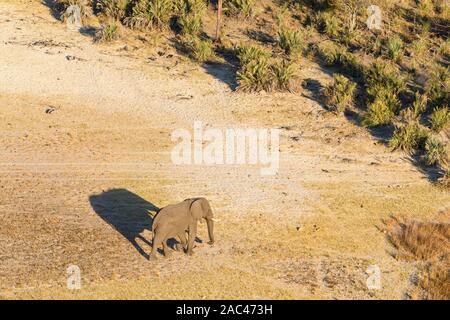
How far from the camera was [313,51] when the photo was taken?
27.0 meters

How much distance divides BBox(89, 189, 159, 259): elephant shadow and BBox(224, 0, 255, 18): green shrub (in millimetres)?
14178

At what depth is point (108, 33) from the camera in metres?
26.7

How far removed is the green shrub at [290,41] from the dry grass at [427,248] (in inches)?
465

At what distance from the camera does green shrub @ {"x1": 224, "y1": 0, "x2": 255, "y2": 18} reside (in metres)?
29.0

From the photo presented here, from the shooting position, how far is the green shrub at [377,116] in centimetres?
2150

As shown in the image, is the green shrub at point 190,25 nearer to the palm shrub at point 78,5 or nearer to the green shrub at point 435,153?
the palm shrub at point 78,5

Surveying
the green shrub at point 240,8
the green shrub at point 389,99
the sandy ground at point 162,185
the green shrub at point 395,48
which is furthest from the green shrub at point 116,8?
the green shrub at point 389,99

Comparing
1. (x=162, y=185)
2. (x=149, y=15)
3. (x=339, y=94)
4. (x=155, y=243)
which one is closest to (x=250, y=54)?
(x=339, y=94)

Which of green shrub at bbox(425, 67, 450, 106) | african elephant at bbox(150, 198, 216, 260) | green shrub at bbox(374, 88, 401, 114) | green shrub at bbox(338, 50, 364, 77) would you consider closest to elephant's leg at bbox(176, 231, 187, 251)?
african elephant at bbox(150, 198, 216, 260)

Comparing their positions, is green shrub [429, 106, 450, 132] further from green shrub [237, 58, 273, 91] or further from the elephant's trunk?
the elephant's trunk

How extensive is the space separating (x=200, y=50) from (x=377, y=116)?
8.02m

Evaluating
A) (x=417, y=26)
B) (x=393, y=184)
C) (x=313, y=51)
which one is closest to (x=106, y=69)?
(x=313, y=51)
